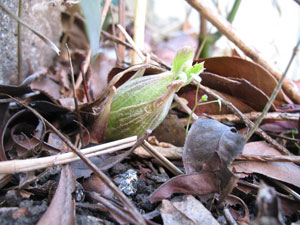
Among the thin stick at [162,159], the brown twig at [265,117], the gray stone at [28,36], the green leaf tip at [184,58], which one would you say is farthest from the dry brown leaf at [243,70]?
the gray stone at [28,36]

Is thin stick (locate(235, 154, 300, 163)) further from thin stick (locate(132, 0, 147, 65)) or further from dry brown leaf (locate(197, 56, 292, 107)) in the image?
thin stick (locate(132, 0, 147, 65))

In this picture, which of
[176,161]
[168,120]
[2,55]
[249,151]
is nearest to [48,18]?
[2,55]

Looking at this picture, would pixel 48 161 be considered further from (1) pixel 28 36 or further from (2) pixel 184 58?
(1) pixel 28 36

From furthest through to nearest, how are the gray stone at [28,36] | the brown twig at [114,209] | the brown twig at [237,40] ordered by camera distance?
1. the brown twig at [237,40]
2. the gray stone at [28,36]
3. the brown twig at [114,209]

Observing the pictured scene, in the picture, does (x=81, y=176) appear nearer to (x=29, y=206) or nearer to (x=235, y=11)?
(x=29, y=206)

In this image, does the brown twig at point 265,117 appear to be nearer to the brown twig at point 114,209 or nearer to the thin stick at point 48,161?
the thin stick at point 48,161
